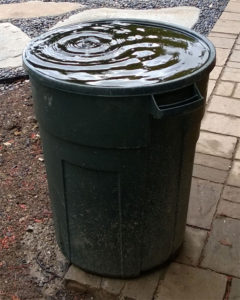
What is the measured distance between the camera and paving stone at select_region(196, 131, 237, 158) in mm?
3547

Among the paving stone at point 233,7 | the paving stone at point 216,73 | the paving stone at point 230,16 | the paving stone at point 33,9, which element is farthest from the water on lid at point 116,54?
the paving stone at point 233,7

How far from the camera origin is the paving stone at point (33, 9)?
21.7 feet

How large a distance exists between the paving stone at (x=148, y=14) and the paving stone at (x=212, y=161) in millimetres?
3090

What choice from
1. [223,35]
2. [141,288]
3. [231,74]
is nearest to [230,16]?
[223,35]

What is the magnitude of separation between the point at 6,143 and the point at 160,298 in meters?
2.09

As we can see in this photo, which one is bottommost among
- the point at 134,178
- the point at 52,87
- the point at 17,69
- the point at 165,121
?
the point at 17,69

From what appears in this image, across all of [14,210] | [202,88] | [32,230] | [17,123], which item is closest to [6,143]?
[17,123]

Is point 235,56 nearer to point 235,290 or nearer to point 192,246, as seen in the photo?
point 192,246

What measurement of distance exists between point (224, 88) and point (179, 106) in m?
2.85

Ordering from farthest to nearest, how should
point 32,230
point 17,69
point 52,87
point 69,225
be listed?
point 17,69
point 32,230
point 69,225
point 52,87

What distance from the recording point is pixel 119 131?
1.81 m

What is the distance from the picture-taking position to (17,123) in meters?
4.07

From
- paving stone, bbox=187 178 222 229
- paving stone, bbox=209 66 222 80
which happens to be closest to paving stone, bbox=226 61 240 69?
paving stone, bbox=209 66 222 80

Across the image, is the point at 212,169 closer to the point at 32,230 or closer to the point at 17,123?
the point at 32,230
